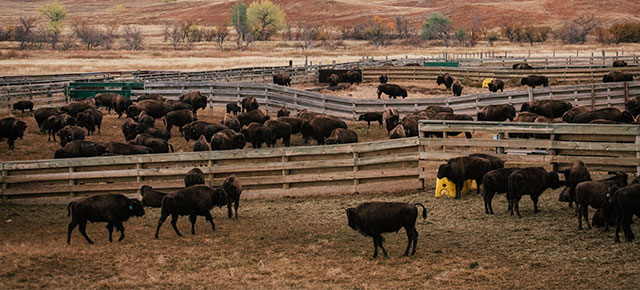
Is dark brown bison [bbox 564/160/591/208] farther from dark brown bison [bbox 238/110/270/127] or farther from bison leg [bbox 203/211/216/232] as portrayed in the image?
dark brown bison [bbox 238/110/270/127]

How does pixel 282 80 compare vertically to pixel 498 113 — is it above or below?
above

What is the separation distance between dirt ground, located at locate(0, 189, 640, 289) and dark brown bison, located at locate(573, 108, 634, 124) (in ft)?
27.8

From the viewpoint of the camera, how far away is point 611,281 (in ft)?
31.5

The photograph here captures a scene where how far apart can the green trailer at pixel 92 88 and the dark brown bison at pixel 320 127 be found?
15.3 m

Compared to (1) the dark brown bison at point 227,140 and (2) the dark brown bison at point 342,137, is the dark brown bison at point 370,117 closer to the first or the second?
(2) the dark brown bison at point 342,137

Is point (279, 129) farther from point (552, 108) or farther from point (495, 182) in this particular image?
point (495, 182)

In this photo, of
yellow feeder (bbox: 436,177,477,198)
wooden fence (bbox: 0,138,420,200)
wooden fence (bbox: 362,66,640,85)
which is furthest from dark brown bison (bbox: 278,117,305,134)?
wooden fence (bbox: 362,66,640,85)

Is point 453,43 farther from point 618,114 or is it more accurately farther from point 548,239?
point 548,239

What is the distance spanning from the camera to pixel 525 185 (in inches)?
527

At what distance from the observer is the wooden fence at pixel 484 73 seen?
41875 millimetres

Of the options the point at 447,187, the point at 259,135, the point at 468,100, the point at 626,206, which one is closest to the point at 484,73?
the point at 468,100

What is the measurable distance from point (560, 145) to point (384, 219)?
5923 mm

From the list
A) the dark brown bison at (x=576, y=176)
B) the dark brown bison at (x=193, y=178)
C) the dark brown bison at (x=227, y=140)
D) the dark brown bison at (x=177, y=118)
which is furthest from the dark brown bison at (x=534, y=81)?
the dark brown bison at (x=193, y=178)

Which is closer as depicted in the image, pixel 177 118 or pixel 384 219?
pixel 384 219
